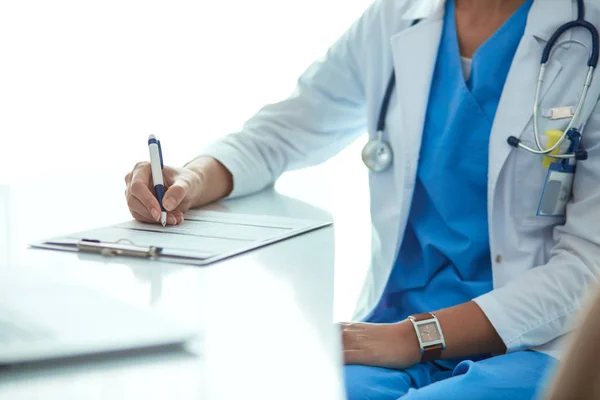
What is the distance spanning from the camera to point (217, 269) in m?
0.87

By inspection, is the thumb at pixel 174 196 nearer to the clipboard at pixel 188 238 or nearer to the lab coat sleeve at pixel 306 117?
the clipboard at pixel 188 238

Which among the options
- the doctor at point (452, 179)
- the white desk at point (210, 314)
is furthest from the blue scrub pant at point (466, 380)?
the white desk at point (210, 314)

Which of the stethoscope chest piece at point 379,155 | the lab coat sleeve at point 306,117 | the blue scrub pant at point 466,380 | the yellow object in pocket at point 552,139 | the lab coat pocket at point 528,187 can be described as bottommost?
the blue scrub pant at point 466,380

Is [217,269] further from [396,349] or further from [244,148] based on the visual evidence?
[244,148]

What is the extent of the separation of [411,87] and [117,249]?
542mm

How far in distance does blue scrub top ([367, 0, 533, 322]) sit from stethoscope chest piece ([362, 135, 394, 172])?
7 centimetres

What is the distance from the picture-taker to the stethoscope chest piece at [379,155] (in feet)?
4.06

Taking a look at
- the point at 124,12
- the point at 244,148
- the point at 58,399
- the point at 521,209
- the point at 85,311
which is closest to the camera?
the point at 58,399

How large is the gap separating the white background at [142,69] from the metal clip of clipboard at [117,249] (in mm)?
1341

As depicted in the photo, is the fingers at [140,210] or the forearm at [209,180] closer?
the fingers at [140,210]

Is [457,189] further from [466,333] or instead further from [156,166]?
[156,166]

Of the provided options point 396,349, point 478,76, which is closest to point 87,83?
point 478,76

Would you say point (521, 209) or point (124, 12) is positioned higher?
point (124, 12)

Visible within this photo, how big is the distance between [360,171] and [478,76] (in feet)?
4.14
